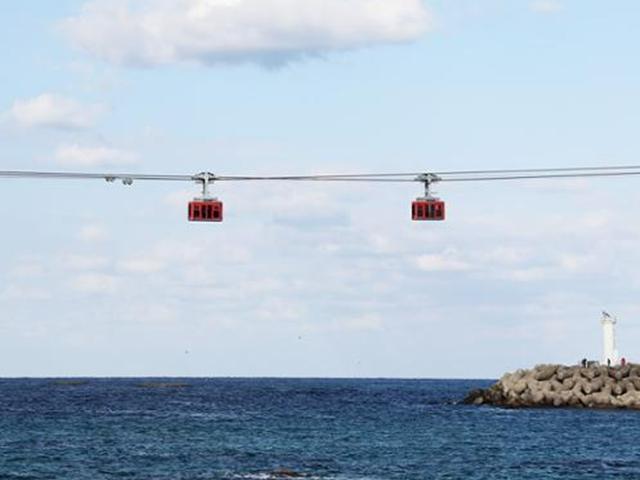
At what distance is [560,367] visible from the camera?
11888 cm

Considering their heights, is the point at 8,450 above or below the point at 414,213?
below

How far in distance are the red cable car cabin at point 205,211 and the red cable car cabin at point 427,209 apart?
5.48 m

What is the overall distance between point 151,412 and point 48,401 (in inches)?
1451

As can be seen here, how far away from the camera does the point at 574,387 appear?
378ft

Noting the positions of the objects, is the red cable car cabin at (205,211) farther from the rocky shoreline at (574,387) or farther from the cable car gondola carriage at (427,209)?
the rocky shoreline at (574,387)

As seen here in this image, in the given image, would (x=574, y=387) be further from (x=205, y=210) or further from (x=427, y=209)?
(x=205, y=210)

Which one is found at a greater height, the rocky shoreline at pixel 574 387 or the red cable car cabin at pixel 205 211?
the red cable car cabin at pixel 205 211

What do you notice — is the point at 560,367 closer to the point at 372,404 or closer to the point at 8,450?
the point at 372,404

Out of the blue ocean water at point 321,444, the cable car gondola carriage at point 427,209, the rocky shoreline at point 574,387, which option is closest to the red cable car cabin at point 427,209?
the cable car gondola carriage at point 427,209

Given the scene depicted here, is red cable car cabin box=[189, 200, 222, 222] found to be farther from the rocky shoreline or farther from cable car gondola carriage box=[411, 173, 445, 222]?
the rocky shoreline

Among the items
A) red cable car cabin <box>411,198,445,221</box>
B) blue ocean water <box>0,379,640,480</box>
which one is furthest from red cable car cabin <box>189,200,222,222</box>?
blue ocean water <box>0,379,640,480</box>

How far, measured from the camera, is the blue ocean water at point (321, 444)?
208 feet

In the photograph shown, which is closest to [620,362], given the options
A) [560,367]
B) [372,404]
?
[560,367]

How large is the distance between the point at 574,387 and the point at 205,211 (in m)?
82.1
